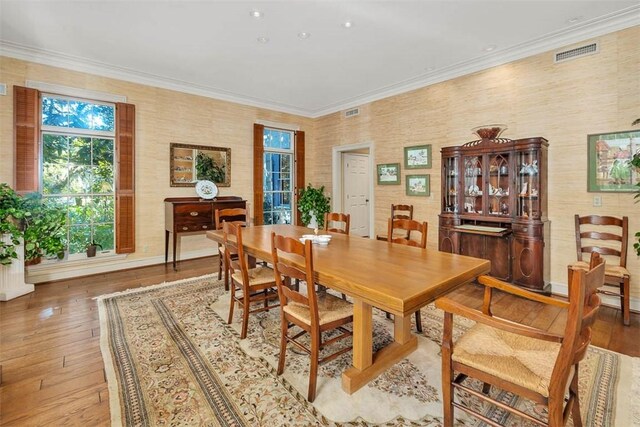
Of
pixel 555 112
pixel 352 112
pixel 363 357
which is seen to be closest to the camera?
pixel 363 357

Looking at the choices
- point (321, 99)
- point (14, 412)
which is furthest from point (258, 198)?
point (14, 412)

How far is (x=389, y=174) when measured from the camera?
5.64m

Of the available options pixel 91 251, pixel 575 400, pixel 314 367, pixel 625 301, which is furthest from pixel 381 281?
pixel 91 251

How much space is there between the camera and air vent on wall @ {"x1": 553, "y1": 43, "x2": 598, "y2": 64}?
3.47m

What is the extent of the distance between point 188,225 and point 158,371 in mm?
3075

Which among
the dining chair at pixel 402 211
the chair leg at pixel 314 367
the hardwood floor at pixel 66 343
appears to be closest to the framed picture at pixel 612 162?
the hardwood floor at pixel 66 343

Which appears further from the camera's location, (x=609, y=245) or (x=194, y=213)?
(x=194, y=213)

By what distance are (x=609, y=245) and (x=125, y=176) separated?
251 inches

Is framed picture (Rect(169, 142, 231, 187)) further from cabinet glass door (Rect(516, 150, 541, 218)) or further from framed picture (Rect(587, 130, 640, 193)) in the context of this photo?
framed picture (Rect(587, 130, 640, 193))

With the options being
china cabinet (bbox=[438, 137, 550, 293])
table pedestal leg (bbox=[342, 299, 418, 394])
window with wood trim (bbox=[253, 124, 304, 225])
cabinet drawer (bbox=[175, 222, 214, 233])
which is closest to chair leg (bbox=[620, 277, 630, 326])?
china cabinet (bbox=[438, 137, 550, 293])

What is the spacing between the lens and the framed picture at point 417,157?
504 cm

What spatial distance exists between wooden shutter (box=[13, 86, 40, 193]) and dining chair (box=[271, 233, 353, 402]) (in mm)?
4015

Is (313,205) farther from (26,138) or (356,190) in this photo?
(26,138)

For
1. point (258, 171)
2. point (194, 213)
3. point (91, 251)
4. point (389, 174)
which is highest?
point (258, 171)
